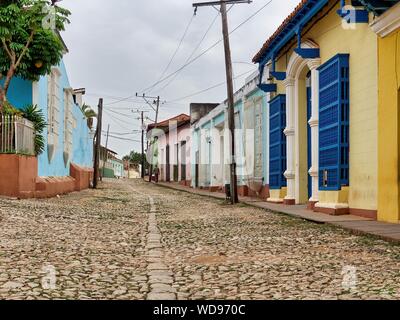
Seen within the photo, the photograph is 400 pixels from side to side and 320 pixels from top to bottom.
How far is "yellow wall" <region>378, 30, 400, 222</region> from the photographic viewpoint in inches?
342

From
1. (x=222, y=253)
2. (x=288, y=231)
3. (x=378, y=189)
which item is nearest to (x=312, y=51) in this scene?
(x=378, y=189)

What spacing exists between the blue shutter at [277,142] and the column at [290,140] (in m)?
0.70

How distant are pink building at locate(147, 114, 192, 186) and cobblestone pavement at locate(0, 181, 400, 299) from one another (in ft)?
91.0

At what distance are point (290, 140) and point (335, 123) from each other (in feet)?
12.1

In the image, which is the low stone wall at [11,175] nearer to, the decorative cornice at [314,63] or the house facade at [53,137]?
the house facade at [53,137]

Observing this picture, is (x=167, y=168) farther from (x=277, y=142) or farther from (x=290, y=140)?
(x=290, y=140)

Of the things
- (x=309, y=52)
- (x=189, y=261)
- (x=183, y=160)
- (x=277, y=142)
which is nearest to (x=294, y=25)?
(x=309, y=52)

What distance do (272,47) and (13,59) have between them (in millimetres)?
7531

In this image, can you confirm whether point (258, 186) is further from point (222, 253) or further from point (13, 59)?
point (222, 253)

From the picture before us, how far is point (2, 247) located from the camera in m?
6.04

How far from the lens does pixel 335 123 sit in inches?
428

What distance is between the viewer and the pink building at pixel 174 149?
129ft

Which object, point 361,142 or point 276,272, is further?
point 361,142

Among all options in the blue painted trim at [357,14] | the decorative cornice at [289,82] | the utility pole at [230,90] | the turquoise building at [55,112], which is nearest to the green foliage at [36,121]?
the turquoise building at [55,112]
